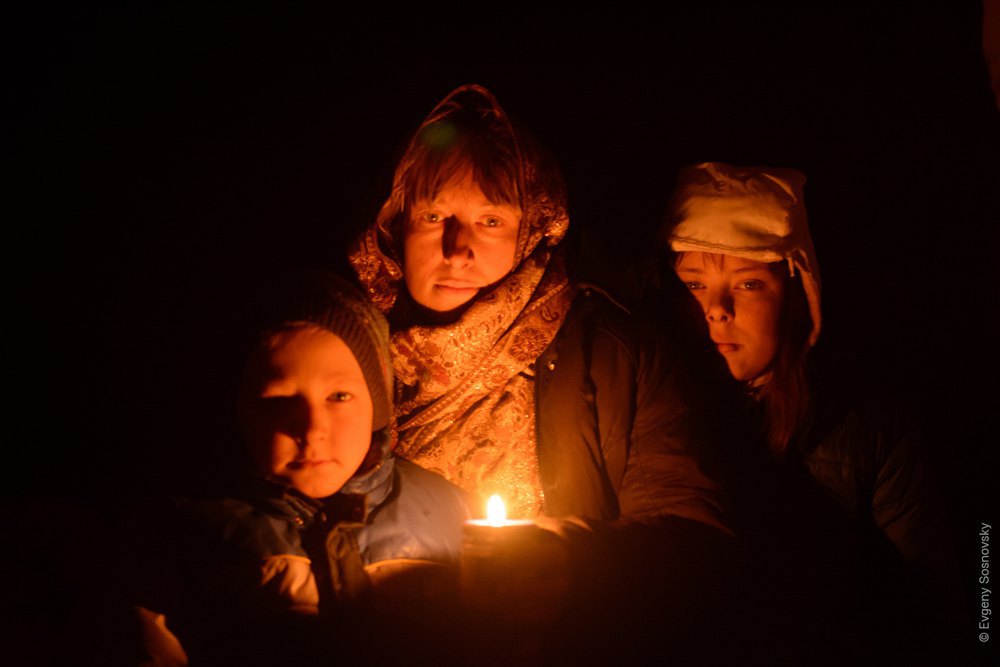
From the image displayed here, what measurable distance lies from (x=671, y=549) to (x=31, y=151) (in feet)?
10.4

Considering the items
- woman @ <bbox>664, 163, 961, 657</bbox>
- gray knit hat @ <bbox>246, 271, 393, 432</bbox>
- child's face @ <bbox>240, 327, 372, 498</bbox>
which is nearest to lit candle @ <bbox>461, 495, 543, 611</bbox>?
child's face @ <bbox>240, 327, 372, 498</bbox>

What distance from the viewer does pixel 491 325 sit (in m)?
2.77

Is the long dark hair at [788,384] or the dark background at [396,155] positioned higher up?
the dark background at [396,155]

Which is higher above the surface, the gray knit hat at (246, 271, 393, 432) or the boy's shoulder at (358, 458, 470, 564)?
the gray knit hat at (246, 271, 393, 432)

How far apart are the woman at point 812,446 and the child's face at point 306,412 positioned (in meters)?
1.53

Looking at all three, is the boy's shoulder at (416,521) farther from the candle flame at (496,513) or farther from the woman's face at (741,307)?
the woman's face at (741,307)

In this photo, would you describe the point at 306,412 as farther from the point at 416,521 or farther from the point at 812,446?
the point at 812,446

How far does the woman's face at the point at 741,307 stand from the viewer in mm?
3154

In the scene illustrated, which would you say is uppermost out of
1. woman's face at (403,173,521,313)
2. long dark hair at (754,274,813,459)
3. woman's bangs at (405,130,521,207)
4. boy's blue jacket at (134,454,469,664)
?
woman's bangs at (405,130,521,207)

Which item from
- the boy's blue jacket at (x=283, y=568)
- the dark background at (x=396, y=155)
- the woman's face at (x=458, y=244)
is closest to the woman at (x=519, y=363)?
the woman's face at (x=458, y=244)

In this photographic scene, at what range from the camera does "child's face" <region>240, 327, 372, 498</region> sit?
2.29 meters

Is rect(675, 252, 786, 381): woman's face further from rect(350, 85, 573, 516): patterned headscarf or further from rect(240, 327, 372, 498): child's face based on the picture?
rect(240, 327, 372, 498): child's face

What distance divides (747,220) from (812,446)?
36.3 inches

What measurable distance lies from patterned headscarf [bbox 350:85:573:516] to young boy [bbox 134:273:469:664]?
9.5 inches
